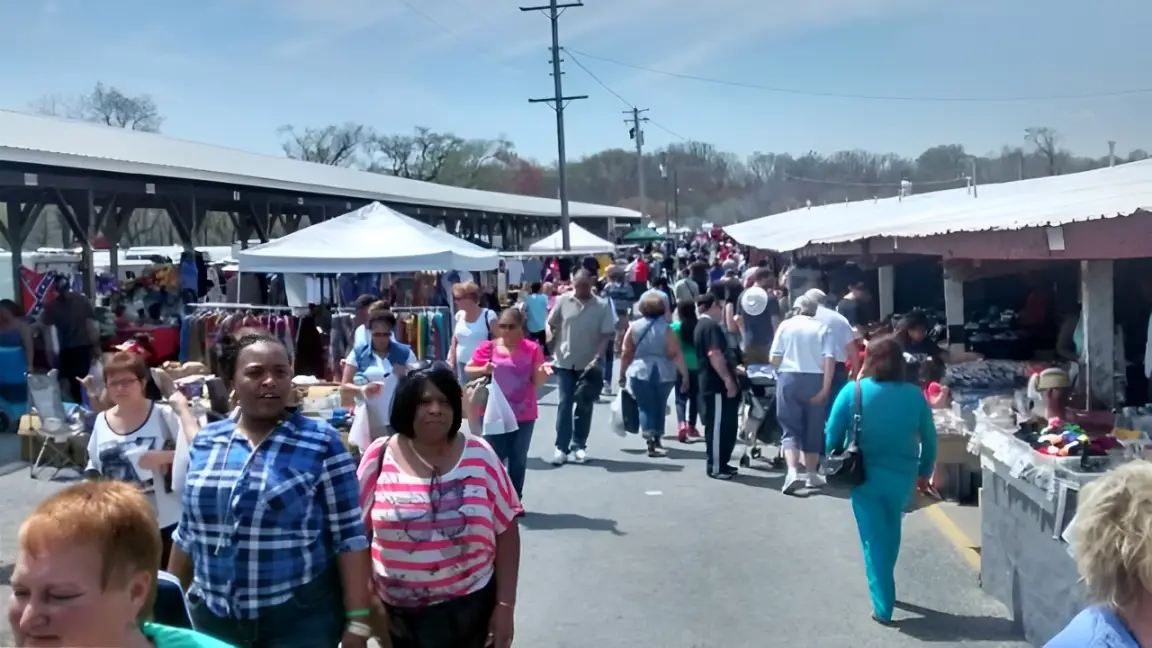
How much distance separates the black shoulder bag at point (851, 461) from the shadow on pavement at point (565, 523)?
2.51 meters

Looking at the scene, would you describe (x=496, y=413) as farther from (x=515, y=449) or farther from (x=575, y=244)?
(x=575, y=244)

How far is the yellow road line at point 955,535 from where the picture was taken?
7.31 m

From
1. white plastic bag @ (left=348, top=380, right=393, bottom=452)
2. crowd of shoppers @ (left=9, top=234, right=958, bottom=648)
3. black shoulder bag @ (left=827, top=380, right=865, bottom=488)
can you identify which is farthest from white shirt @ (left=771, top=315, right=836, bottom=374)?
white plastic bag @ (left=348, top=380, right=393, bottom=452)

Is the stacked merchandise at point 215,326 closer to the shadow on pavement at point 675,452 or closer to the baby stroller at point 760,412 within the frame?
the shadow on pavement at point 675,452

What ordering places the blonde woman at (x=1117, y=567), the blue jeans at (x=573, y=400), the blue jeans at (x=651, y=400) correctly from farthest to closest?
1. the blue jeans at (x=651, y=400)
2. the blue jeans at (x=573, y=400)
3. the blonde woman at (x=1117, y=567)

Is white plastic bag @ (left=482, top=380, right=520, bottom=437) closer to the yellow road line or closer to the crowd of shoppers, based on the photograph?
the crowd of shoppers

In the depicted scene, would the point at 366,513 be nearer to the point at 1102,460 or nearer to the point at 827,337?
the point at 1102,460

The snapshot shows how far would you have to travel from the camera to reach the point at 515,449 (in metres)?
8.12

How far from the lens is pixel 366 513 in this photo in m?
3.74

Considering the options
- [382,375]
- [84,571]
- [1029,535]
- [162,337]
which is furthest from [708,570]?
[162,337]

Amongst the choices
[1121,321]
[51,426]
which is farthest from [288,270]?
[1121,321]

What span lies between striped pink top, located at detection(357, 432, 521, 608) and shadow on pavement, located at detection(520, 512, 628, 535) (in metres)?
4.51

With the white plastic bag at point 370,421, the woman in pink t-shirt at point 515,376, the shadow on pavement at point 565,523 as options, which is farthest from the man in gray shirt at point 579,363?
the white plastic bag at point 370,421

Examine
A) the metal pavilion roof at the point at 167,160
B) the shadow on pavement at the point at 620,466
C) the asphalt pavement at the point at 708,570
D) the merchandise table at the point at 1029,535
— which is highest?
the metal pavilion roof at the point at 167,160
